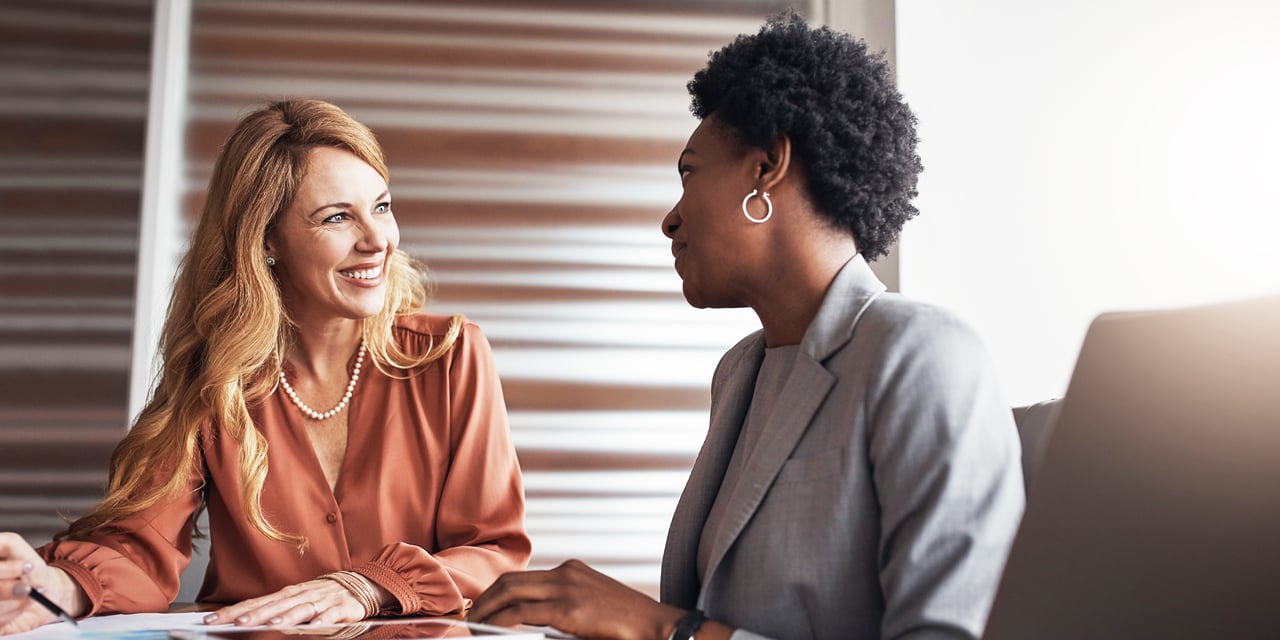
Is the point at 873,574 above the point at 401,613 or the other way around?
above

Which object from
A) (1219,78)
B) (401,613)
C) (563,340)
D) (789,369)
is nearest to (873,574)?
(789,369)

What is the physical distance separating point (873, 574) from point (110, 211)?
2501 millimetres

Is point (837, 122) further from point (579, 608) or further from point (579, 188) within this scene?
point (579, 188)

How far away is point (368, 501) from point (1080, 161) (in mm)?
2162

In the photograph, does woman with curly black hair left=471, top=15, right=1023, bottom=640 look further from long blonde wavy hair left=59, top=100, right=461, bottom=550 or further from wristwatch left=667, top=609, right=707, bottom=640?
long blonde wavy hair left=59, top=100, right=461, bottom=550

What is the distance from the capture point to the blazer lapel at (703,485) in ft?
4.52

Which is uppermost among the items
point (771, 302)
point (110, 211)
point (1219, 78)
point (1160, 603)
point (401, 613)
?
point (1219, 78)

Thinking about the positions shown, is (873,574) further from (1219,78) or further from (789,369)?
(1219,78)

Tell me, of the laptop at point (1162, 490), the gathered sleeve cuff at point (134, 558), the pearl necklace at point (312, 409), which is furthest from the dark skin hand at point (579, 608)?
the pearl necklace at point (312, 409)

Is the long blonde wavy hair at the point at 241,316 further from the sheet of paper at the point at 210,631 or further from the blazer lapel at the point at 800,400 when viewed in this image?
the blazer lapel at the point at 800,400

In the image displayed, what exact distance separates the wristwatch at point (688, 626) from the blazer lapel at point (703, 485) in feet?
0.92

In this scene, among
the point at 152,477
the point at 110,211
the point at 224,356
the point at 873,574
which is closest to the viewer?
the point at 873,574

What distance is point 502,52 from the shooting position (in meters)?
2.93

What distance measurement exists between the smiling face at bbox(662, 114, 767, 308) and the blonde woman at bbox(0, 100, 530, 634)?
64 centimetres
